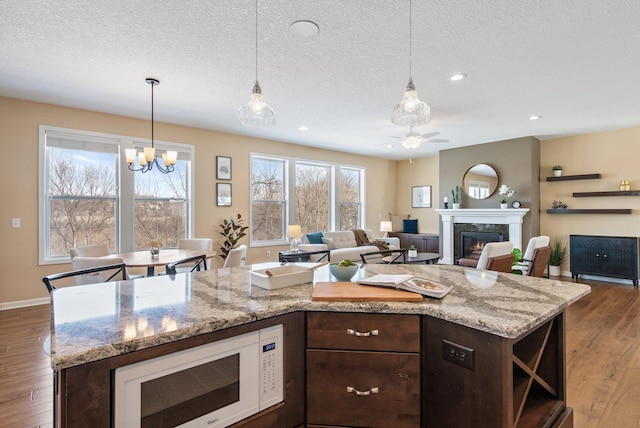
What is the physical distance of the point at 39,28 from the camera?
2.55 m

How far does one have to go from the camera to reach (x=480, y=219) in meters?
6.86

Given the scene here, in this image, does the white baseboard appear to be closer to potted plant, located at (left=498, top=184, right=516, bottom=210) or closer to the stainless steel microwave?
the stainless steel microwave

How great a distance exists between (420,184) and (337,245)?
3380 mm

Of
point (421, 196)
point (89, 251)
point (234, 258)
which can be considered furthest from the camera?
point (421, 196)

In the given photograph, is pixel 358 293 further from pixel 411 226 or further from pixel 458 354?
pixel 411 226

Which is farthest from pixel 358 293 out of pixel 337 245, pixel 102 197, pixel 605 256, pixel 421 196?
pixel 421 196

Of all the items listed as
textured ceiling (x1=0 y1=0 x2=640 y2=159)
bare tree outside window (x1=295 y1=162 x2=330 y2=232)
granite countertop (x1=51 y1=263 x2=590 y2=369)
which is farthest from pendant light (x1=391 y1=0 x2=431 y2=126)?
bare tree outside window (x1=295 y1=162 x2=330 y2=232)

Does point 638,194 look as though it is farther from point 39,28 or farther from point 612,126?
point 39,28

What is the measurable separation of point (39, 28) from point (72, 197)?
2676 millimetres

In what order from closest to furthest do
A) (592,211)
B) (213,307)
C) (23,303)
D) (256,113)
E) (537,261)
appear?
(213,307)
(256,113)
(537,261)
(23,303)
(592,211)

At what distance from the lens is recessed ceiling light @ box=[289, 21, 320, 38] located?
251cm

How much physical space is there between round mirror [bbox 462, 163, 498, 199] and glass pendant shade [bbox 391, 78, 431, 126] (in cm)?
462

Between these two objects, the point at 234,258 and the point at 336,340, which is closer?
the point at 336,340

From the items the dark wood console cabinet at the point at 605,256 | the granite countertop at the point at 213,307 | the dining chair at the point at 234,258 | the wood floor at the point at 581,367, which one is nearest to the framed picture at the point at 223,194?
the dining chair at the point at 234,258
